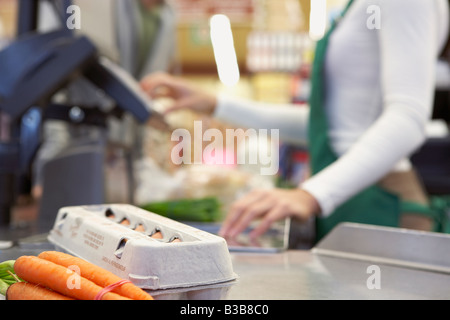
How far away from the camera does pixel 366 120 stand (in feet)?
5.12

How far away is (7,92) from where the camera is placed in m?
1.28

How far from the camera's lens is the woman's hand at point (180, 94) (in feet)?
6.31

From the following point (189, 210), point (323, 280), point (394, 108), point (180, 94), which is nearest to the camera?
point (323, 280)

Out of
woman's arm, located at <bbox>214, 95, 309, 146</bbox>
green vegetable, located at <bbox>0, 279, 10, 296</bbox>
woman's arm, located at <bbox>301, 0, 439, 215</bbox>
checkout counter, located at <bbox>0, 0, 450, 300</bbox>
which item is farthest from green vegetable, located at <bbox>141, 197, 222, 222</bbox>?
green vegetable, located at <bbox>0, 279, 10, 296</bbox>

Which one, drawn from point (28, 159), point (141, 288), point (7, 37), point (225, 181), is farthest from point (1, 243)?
point (7, 37)

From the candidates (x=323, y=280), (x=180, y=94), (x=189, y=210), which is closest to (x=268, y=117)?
(x=180, y=94)

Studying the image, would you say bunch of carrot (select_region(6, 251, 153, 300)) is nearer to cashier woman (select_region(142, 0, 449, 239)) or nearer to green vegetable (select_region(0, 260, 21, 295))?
green vegetable (select_region(0, 260, 21, 295))

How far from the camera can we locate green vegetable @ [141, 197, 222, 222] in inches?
57.8

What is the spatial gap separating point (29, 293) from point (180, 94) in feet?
4.99

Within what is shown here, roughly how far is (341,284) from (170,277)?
353mm

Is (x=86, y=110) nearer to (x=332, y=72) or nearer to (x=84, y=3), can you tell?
(x=84, y=3)

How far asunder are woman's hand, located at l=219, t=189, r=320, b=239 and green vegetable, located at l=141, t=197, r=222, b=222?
29 cm

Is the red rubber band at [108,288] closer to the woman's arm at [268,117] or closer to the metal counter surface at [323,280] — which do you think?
the metal counter surface at [323,280]

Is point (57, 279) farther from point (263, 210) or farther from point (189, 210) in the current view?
point (189, 210)
